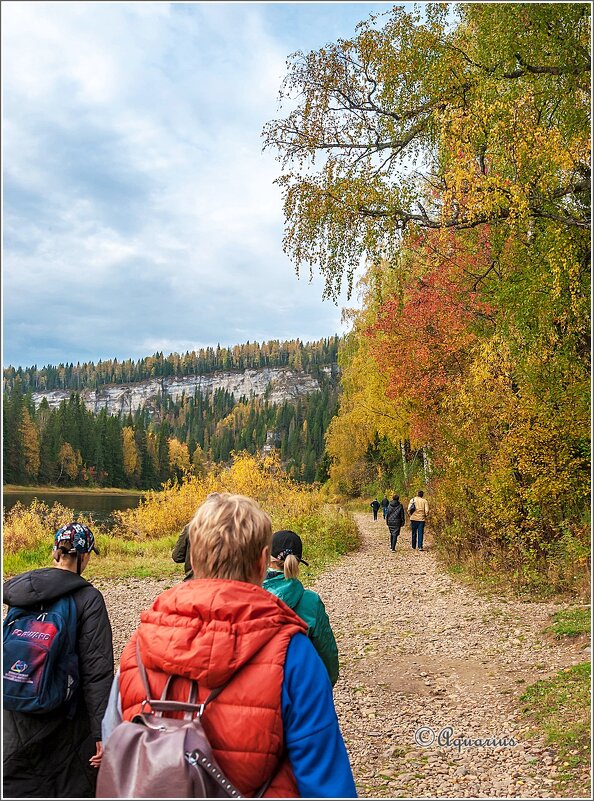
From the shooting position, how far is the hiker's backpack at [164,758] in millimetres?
1539

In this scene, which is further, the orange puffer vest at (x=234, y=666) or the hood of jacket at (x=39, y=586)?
the hood of jacket at (x=39, y=586)

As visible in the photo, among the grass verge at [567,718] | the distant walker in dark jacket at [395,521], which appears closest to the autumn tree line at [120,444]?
the distant walker in dark jacket at [395,521]

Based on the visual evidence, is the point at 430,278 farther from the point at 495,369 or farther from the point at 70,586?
the point at 70,586

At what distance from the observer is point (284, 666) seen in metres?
1.64

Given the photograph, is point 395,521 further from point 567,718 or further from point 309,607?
point 309,607

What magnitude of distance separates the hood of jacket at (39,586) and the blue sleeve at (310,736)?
59.5 inches

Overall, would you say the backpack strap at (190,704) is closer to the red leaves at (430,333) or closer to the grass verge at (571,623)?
the grass verge at (571,623)

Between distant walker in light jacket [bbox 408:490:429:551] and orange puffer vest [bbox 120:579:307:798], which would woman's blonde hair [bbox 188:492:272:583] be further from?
distant walker in light jacket [bbox 408:490:429:551]

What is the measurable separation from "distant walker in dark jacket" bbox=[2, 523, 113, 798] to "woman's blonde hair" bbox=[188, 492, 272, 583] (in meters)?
1.30

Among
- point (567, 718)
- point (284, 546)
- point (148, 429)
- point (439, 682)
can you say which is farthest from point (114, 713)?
point (148, 429)

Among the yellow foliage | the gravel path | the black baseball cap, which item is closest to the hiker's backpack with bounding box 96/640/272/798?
the black baseball cap

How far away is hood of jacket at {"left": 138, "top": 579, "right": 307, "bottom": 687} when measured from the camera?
1.61 metres

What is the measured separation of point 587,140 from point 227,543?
5.08m

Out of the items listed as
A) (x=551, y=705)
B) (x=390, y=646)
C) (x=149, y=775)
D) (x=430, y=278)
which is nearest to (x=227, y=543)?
(x=149, y=775)
